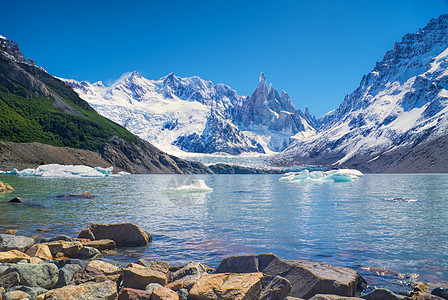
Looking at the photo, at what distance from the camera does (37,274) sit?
9.65 metres

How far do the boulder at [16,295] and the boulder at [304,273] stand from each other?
624cm

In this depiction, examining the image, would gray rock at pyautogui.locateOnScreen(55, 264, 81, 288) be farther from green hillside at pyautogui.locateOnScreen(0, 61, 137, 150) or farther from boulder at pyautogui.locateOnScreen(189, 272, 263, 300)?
green hillside at pyautogui.locateOnScreen(0, 61, 137, 150)

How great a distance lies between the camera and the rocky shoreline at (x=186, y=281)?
8.52 meters

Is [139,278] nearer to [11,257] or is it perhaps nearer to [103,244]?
[11,257]

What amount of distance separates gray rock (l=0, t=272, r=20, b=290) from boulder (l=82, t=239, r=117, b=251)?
20.6ft

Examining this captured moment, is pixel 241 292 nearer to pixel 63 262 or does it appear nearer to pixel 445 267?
pixel 63 262

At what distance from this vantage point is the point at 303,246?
1678 cm

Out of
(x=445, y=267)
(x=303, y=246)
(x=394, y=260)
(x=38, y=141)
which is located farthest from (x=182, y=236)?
(x=38, y=141)

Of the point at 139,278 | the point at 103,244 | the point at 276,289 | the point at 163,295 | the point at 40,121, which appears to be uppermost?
the point at 40,121

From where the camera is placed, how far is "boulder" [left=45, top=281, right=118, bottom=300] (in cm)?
791

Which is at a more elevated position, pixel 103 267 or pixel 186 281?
pixel 103 267

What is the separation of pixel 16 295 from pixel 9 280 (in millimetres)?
1429

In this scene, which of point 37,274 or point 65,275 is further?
point 65,275

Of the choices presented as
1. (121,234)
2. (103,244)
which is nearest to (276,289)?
(103,244)
